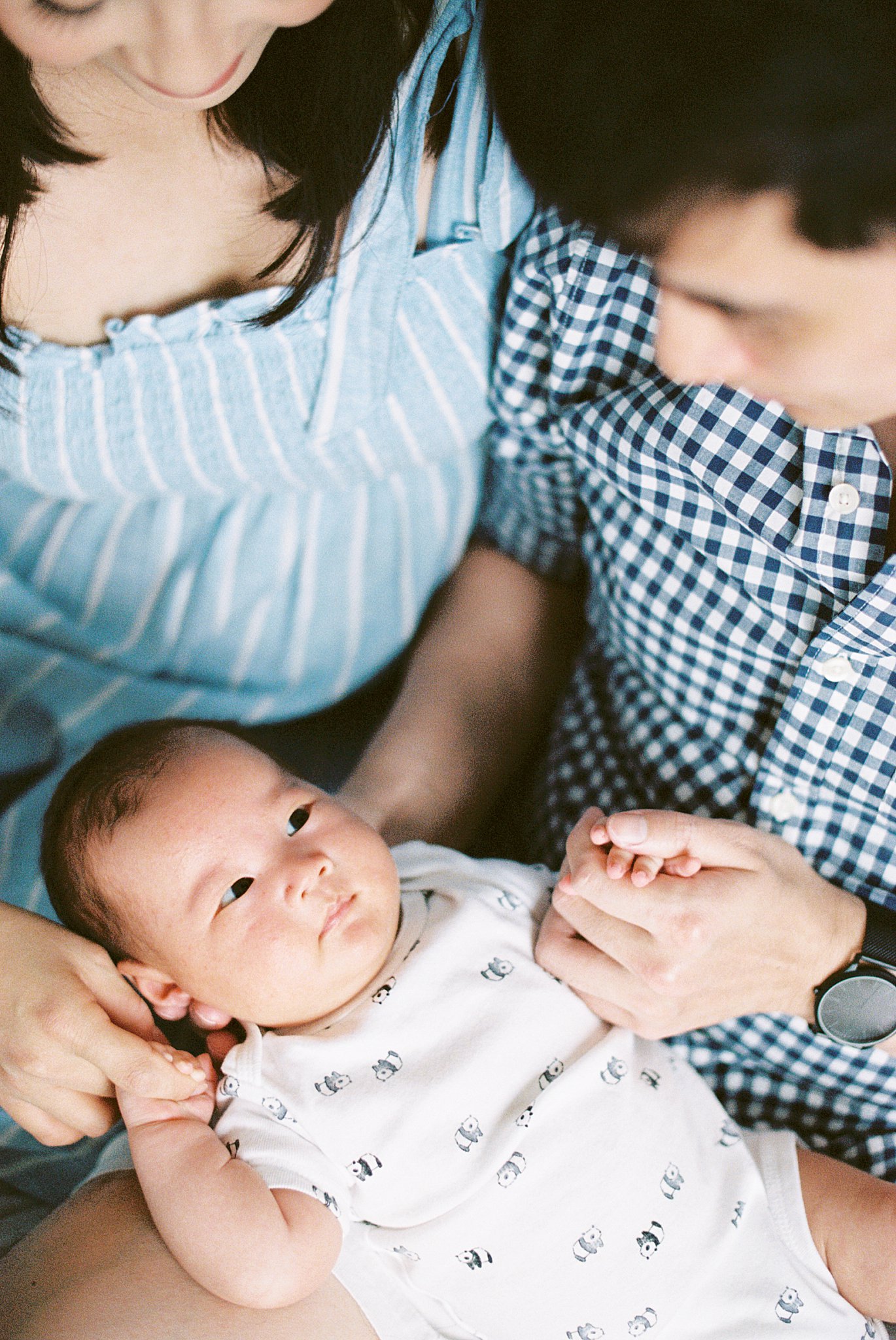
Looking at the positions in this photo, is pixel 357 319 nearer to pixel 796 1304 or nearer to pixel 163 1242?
pixel 163 1242

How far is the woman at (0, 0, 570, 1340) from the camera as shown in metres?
0.85

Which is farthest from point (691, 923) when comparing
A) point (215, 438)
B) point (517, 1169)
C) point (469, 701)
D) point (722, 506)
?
point (215, 438)

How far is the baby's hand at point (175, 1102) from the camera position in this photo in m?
0.89

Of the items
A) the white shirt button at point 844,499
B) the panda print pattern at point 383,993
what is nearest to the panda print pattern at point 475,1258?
the panda print pattern at point 383,993

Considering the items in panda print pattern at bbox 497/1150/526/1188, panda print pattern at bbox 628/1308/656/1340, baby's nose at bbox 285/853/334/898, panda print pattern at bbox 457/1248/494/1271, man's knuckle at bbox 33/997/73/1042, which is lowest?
panda print pattern at bbox 628/1308/656/1340

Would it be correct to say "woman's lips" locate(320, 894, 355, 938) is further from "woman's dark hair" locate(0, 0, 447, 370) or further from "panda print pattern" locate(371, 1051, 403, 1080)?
"woman's dark hair" locate(0, 0, 447, 370)

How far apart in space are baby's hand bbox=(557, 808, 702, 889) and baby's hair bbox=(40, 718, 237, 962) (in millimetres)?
427

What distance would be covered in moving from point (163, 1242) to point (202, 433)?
2.69 ft

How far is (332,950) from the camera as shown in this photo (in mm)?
923

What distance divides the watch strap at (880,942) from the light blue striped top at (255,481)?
2.38ft

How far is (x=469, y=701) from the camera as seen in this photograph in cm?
130

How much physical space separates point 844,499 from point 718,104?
0.42m

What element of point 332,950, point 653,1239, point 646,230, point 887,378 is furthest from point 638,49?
point 653,1239

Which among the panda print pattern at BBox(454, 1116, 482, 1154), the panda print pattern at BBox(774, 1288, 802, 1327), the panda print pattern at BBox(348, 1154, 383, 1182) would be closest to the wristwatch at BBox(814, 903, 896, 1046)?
the panda print pattern at BBox(774, 1288, 802, 1327)
